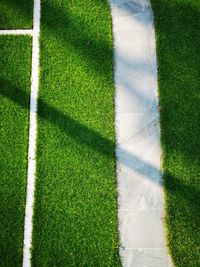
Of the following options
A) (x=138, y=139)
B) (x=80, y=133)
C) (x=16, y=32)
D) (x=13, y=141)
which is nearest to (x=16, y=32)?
(x=16, y=32)

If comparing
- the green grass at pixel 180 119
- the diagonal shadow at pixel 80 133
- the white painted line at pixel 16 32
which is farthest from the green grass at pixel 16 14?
the green grass at pixel 180 119

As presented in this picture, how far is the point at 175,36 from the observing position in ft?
24.8

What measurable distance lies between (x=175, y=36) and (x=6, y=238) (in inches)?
184

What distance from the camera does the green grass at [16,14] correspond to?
7.73 meters

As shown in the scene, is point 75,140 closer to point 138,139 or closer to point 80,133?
point 80,133

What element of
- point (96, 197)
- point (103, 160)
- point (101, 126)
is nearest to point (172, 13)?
point (101, 126)

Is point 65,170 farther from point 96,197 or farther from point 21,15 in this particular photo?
point 21,15

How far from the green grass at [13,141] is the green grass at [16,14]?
11.9 inches

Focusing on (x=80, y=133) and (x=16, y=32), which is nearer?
(x=80, y=133)

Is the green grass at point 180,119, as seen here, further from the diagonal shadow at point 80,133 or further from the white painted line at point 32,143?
the white painted line at point 32,143

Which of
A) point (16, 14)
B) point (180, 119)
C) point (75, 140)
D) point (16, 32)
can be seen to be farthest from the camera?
point (16, 14)

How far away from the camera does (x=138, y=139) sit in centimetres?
679

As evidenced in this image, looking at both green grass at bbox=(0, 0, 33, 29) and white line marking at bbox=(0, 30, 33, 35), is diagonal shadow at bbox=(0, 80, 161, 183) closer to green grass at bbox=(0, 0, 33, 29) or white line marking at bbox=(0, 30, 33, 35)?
white line marking at bbox=(0, 30, 33, 35)

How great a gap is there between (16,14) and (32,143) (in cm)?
273
